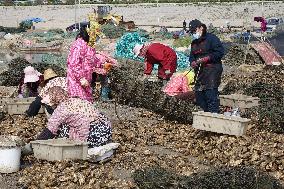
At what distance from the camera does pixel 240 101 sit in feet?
36.0

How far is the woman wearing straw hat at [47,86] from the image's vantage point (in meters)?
9.20

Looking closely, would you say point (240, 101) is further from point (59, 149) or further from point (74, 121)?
point (59, 149)

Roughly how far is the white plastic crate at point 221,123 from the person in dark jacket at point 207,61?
931 millimetres

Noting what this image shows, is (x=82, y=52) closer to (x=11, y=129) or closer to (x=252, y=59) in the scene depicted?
(x=11, y=129)

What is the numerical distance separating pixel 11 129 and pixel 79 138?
2183 mm

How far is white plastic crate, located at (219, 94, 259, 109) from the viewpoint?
10938 mm

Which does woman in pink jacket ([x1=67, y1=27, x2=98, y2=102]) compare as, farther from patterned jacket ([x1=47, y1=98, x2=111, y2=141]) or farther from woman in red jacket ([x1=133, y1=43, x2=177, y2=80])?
woman in red jacket ([x1=133, y1=43, x2=177, y2=80])

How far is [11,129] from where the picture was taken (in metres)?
9.72

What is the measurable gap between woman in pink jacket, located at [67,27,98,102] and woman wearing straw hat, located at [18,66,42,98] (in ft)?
6.23

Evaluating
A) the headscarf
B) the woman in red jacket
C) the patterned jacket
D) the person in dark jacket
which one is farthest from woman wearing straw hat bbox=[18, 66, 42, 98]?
the patterned jacket

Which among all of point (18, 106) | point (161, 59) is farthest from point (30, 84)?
point (161, 59)

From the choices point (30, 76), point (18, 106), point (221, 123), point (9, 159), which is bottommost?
point (18, 106)

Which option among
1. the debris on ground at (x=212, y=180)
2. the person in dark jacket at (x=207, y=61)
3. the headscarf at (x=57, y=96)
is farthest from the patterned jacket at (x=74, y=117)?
the person in dark jacket at (x=207, y=61)

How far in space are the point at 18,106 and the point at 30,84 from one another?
2.27 feet
